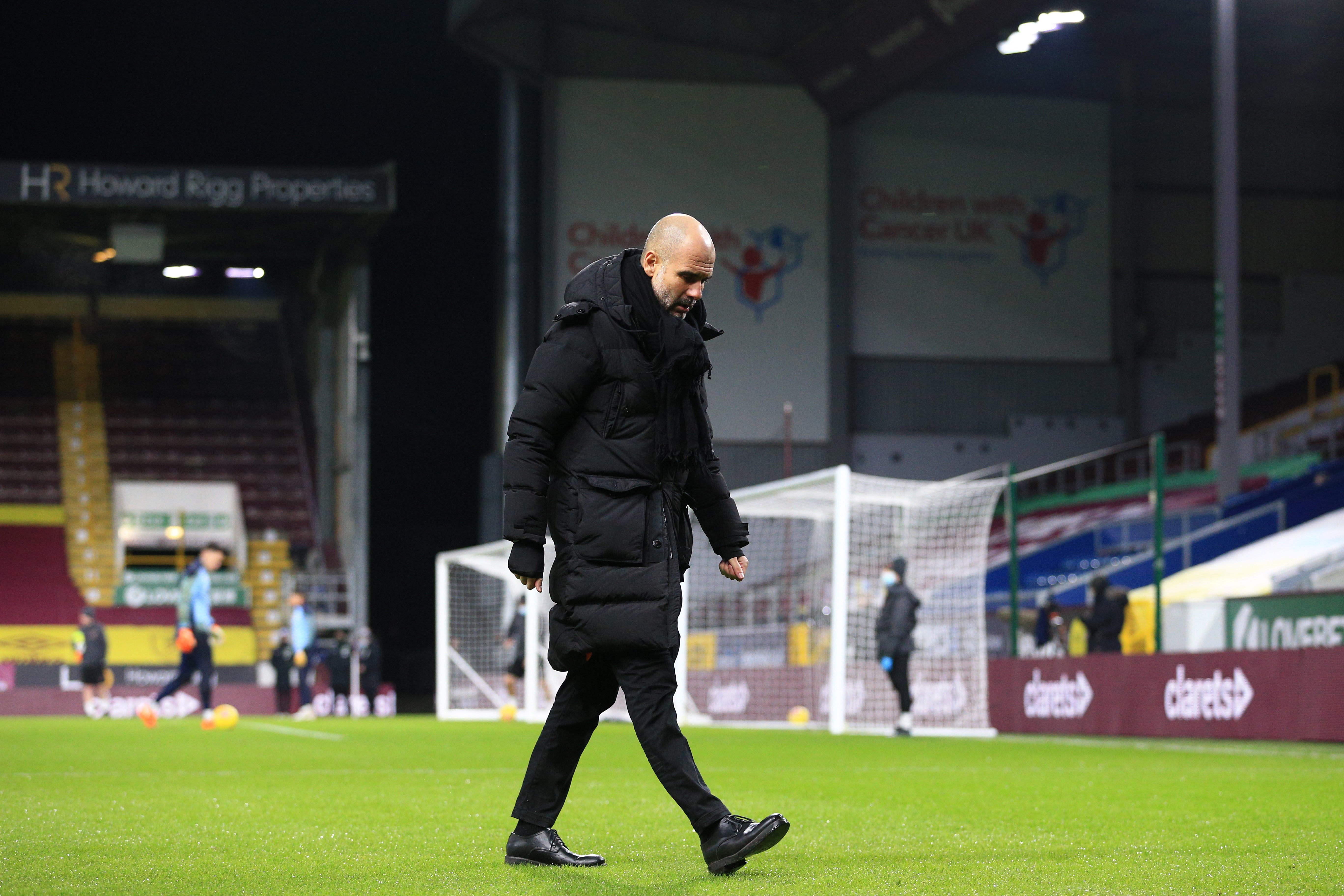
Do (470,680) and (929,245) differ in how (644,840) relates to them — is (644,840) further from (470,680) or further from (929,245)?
(929,245)

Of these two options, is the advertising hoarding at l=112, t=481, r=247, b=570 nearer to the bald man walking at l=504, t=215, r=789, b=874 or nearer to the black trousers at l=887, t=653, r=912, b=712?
the black trousers at l=887, t=653, r=912, b=712

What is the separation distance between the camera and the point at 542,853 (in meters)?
4.69

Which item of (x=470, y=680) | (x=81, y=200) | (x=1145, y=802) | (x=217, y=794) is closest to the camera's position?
(x=1145, y=802)

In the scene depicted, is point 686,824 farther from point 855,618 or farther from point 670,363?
point 855,618

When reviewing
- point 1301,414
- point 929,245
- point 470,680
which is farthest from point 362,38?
point 1301,414

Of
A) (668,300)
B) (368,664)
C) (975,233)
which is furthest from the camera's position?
(975,233)

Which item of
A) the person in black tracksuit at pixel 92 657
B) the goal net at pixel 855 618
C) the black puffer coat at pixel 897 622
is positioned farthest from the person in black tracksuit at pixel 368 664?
the black puffer coat at pixel 897 622

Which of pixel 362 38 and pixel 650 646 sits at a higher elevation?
pixel 362 38

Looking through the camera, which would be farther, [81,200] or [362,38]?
Result: [362,38]

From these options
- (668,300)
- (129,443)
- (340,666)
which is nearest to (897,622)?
(668,300)

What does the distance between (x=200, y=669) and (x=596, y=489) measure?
16.0 m

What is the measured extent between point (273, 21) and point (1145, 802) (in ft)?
96.7

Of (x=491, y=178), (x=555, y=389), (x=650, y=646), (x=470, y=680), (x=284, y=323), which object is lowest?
(x=470, y=680)

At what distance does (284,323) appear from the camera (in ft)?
122
